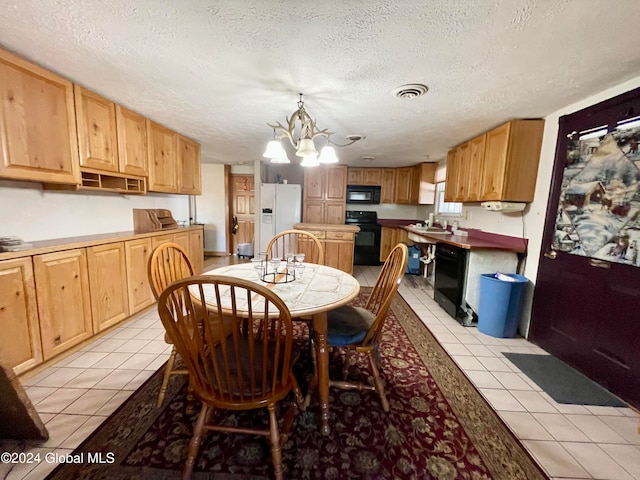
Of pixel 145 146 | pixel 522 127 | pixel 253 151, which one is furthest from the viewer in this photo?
pixel 253 151

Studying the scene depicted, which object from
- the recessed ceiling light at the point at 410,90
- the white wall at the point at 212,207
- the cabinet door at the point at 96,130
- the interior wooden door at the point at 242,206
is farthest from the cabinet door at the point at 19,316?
the interior wooden door at the point at 242,206

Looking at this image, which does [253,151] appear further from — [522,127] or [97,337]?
[522,127]

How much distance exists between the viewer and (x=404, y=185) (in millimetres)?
5305

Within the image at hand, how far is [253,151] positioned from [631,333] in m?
4.43

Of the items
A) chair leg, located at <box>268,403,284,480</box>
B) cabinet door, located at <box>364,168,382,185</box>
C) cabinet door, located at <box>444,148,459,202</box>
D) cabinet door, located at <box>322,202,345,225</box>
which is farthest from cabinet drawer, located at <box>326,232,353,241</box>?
chair leg, located at <box>268,403,284,480</box>

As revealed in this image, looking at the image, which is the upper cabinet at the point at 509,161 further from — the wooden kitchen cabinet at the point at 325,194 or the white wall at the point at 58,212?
the white wall at the point at 58,212

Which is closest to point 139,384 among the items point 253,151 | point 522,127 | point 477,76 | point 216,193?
point 477,76

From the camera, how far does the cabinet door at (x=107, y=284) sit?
2.06 metres

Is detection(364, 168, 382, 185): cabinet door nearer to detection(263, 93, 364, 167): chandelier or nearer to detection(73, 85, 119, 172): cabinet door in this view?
detection(263, 93, 364, 167): chandelier

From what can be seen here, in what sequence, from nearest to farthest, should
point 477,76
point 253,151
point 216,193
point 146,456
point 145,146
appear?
point 146,456
point 477,76
point 145,146
point 253,151
point 216,193

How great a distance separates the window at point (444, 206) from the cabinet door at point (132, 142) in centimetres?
430

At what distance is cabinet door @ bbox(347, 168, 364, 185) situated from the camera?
17.5ft

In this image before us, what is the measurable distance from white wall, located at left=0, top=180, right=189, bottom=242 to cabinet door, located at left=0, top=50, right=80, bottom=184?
1.16 ft

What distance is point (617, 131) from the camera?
1.72 m
